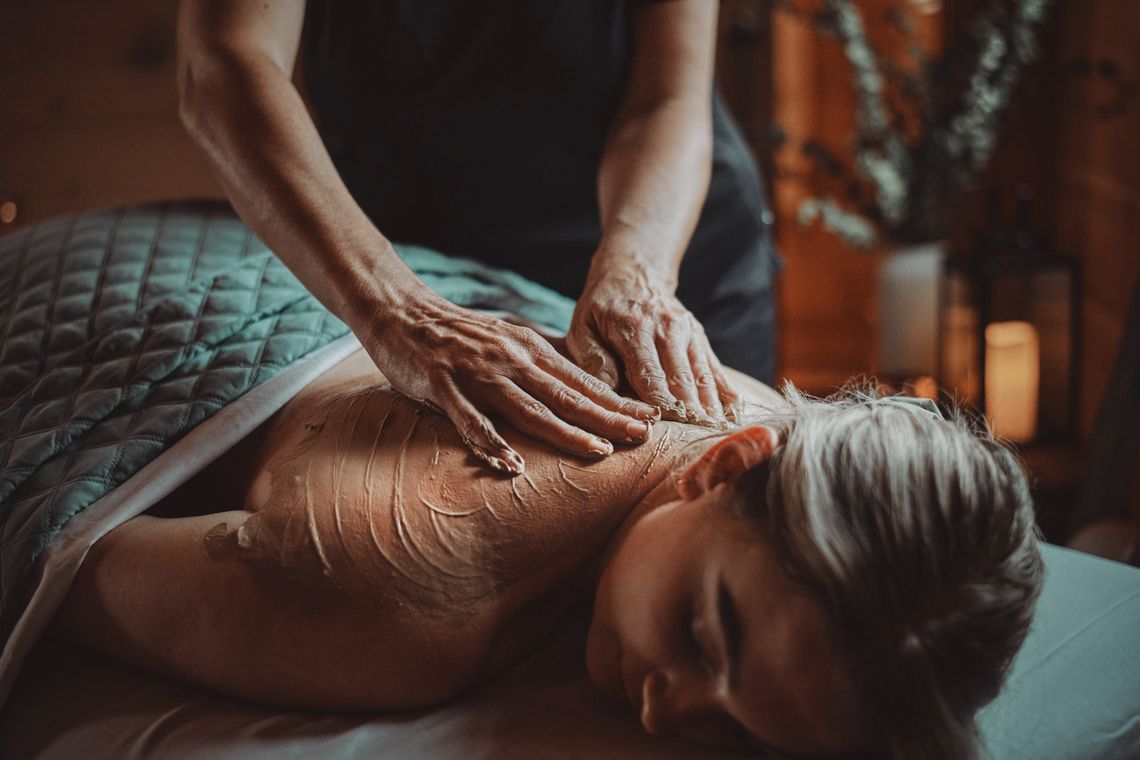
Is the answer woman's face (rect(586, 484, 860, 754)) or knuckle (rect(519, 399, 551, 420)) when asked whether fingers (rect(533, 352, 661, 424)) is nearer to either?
knuckle (rect(519, 399, 551, 420))

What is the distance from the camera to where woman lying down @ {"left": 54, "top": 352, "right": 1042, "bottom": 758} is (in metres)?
0.81

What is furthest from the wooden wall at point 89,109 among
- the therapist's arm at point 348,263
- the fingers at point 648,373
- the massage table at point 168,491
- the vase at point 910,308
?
the fingers at point 648,373

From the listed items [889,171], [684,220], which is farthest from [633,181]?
[889,171]

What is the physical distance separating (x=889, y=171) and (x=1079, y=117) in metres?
0.57

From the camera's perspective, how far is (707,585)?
2.77 ft

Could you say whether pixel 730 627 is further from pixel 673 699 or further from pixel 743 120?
pixel 743 120

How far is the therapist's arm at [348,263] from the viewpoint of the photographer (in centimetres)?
102

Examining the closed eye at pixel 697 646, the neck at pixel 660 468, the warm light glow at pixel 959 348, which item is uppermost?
the neck at pixel 660 468

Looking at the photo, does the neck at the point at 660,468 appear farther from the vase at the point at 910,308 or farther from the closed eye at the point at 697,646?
the vase at the point at 910,308

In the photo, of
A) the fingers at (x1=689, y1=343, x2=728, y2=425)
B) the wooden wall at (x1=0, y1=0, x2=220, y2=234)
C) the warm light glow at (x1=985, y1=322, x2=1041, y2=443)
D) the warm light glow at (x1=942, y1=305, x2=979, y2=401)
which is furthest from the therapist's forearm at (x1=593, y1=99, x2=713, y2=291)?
the wooden wall at (x1=0, y1=0, x2=220, y2=234)

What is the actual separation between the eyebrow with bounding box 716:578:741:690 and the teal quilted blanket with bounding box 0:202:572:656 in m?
0.62

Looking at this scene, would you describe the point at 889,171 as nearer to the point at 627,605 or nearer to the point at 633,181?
the point at 633,181

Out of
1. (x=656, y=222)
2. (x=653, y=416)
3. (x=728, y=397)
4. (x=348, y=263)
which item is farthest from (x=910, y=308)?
(x=348, y=263)

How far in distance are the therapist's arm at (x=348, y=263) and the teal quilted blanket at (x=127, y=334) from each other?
105 millimetres
